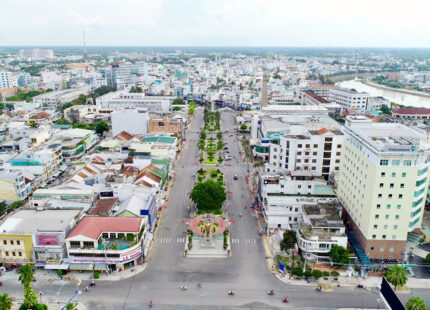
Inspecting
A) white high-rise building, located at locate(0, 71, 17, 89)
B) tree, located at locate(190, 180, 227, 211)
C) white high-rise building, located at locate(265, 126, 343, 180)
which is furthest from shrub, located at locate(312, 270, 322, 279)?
white high-rise building, located at locate(0, 71, 17, 89)

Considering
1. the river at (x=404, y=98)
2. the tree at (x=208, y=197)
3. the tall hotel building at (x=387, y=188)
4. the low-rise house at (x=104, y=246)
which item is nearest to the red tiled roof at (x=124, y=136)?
the tree at (x=208, y=197)

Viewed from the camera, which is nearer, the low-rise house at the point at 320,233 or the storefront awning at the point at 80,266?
the storefront awning at the point at 80,266

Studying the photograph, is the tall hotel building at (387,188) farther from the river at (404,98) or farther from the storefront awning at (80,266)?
the river at (404,98)

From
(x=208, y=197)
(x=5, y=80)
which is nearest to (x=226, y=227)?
(x=208, y=197)

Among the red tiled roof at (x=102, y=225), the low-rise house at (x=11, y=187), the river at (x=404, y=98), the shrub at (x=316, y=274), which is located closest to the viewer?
the shrub at (x=316, y=274)

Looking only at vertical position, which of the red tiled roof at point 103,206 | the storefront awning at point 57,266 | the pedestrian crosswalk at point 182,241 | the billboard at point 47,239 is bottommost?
the pedestrian crosswalk at point 182,241
